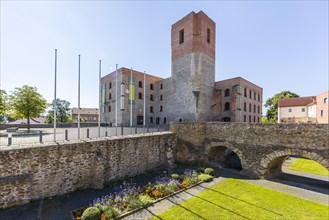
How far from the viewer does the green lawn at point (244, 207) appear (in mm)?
9047

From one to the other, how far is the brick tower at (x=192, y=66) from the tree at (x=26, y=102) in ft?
70.3

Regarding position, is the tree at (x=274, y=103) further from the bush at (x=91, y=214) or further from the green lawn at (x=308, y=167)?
the bush at (x=91, y=214)

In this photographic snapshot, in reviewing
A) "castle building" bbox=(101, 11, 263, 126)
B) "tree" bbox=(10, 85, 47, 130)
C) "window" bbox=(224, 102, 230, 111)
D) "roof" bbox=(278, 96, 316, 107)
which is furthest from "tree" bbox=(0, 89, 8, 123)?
"roof" bbox=(278, 96, 316, 107)

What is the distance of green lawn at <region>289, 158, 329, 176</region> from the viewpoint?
17439mm

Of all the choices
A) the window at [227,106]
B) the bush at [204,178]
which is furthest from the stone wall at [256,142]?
the window at [227,106]

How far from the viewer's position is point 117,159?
1370 centimetres

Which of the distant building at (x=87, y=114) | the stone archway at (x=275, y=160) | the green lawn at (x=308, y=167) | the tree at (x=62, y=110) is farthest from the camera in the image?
the distant building at (x=87, y=114)

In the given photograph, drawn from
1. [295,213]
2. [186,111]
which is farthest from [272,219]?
[186,111]

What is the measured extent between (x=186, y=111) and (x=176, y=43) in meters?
13.2

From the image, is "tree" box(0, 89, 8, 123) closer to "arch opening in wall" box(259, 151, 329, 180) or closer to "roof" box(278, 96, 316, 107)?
"arch opening in wall" box(259, 151, 329, 180)

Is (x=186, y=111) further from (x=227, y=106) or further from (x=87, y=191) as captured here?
(x=87, y=191)

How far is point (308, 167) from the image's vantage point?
19.0 m

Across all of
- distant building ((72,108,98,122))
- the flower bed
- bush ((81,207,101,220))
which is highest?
distant building ((72,108,98,122))

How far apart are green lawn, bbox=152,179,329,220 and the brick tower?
16457 millimetres
